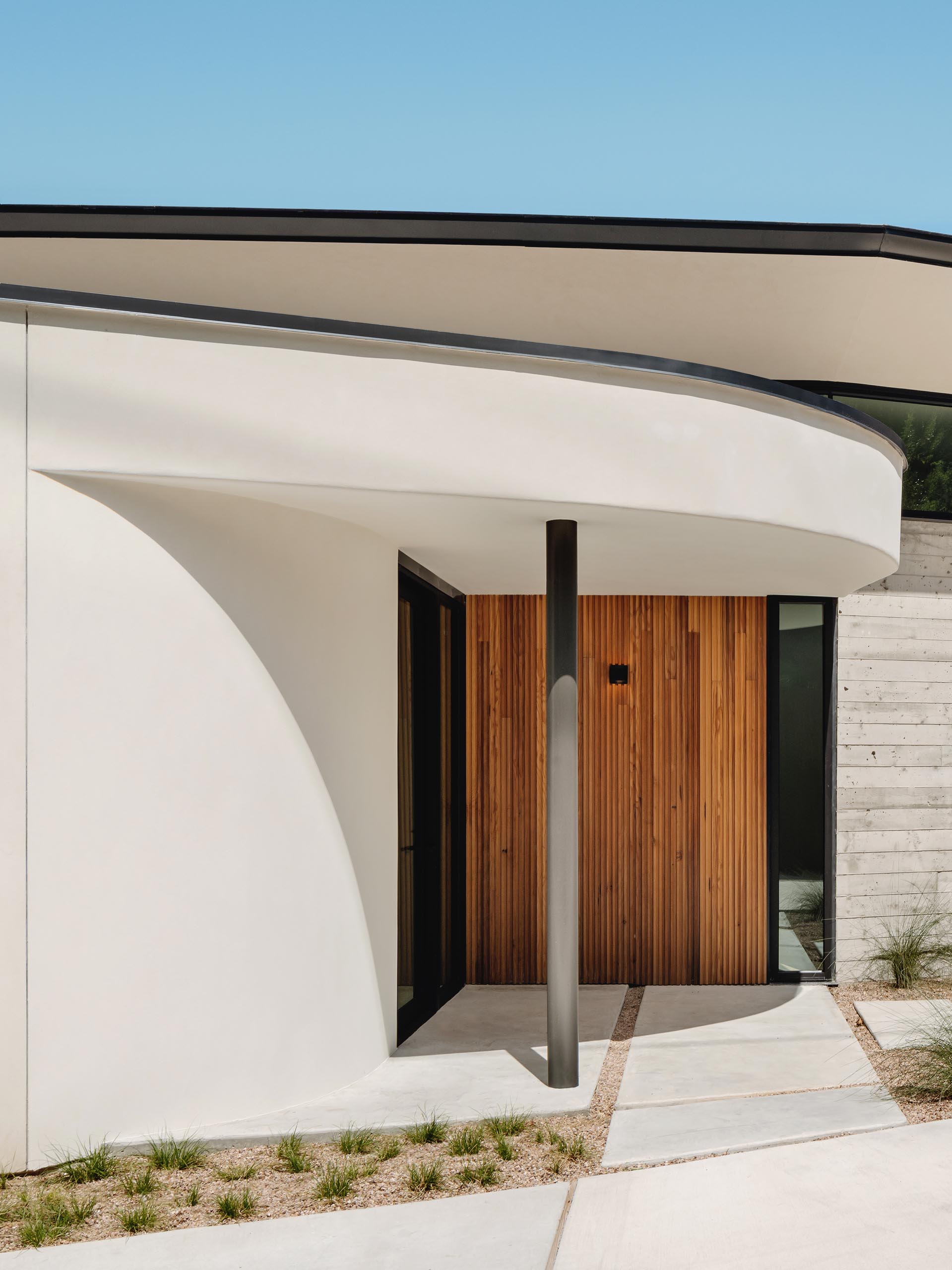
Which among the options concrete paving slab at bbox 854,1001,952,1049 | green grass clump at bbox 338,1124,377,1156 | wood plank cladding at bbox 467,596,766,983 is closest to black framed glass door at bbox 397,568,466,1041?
wood plank cladding at bbox 467,596,766,983

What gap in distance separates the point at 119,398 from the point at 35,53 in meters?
10.7

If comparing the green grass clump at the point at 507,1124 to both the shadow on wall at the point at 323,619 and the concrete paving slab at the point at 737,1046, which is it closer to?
the concrete paving slab at the point at 737,1046

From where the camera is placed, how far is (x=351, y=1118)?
5129mm

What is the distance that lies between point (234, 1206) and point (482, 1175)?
102 cm

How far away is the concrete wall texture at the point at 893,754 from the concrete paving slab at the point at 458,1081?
2306 millimetres

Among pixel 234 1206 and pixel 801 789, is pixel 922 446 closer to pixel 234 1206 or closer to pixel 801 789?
pixel 801 789

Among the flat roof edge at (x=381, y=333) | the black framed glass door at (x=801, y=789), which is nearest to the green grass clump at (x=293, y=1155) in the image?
the flat roof edge at (x=381, y=333)

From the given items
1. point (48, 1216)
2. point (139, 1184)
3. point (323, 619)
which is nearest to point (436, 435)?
point (323, 619)

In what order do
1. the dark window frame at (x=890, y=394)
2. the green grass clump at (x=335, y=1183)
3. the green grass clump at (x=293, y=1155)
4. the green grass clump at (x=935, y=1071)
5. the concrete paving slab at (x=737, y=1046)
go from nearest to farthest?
the green grass clump at (x=335, y=1183) < the green grass clump at (x=293, y=1155) < the green grass clump at (x=935, y=1071) < the concrete paving slab at (x=737, y=1046) < the dark window frame at (x=890, y=394)

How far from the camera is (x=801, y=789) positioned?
27.7 feet

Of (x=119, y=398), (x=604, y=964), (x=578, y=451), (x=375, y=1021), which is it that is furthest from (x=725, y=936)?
(x=119, y=398)

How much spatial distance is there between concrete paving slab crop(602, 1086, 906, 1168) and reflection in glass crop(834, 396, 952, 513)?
503 cm

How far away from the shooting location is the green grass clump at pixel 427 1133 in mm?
4859

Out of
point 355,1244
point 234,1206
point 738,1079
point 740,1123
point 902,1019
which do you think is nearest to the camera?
point 355,1244
